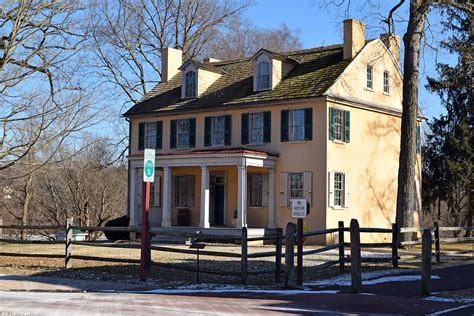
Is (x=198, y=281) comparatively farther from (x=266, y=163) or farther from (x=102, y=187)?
(x=102, y=187)

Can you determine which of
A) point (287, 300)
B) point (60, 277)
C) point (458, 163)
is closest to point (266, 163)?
point (458, 163)

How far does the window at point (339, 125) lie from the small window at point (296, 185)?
2.19m

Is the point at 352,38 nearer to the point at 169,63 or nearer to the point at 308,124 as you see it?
the point at 308,124

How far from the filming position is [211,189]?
1314 inches

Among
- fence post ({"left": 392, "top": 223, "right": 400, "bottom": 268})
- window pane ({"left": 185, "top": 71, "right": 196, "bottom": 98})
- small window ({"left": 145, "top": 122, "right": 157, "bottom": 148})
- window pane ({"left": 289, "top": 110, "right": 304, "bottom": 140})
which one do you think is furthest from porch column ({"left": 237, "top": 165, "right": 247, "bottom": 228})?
fence post ({"left": 392, "top": 223, "right": 400, "bottom": 268})

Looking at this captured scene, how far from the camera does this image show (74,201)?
4416cm

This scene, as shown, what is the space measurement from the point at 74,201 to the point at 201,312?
34.5m

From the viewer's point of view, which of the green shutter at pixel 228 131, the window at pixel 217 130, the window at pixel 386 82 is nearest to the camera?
the green shutter at pixel 228 131

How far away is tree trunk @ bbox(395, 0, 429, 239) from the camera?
83.9 feet

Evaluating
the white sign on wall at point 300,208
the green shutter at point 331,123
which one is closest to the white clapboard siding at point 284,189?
the green shutter at point 331,123

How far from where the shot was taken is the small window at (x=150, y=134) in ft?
117

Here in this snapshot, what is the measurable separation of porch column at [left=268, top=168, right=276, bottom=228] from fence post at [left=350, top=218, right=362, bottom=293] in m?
16.5

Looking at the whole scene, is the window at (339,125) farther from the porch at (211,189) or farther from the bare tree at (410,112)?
the bare tree at (410,112)

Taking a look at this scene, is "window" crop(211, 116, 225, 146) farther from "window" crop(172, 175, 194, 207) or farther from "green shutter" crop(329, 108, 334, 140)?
"green shutter" crop(329, 108, 334, 140)
